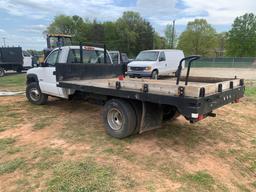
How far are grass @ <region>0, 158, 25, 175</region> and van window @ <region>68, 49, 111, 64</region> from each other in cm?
328

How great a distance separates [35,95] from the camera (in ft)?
25.2

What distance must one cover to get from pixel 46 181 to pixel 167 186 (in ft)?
5.44

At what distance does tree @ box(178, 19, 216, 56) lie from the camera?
6531cm

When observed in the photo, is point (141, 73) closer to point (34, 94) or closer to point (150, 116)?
point (34, 94)

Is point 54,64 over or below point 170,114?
over

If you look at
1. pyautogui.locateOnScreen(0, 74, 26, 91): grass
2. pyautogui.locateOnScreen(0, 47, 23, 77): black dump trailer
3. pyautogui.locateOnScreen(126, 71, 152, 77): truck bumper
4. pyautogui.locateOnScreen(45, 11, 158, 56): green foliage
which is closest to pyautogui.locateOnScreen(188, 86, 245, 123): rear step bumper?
pyautogui.locateOnScreen(126, 71, 152, 77): truck bumper

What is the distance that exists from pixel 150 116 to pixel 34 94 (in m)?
4.64

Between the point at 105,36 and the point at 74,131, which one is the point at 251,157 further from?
the point at 105,36

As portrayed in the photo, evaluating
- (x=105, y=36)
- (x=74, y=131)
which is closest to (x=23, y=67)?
(x=74, y=131)

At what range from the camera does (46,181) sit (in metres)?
3.31

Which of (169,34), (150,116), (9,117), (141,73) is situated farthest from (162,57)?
(169,34)

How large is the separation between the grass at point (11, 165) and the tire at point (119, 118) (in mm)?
1752

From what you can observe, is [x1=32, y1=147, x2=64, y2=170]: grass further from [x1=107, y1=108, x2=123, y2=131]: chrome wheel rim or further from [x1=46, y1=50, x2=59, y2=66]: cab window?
[x1=46, y1=50, x2=59, y2=66]: cab window

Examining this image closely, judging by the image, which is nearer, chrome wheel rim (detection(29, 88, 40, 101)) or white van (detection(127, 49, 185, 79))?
chrome wheel rim (detection(29, 88, 40, 101))
